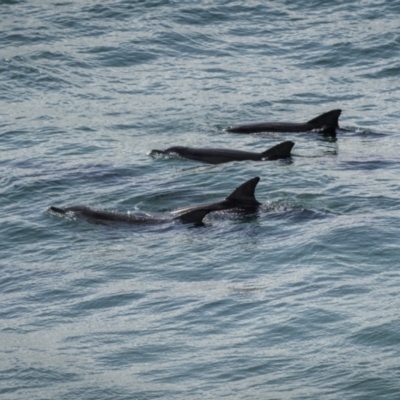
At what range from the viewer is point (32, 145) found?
25.4m

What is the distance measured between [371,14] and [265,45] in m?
3.57

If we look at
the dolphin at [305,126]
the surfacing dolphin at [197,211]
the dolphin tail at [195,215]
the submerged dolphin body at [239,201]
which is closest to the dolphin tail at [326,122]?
the dolphin at [305,126]

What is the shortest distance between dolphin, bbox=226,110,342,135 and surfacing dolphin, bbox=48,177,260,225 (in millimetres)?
5612

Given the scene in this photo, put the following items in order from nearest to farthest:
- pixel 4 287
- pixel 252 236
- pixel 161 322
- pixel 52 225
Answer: pixel 161 322, pixel 4 287, pixel 252 236, pixel 52 225

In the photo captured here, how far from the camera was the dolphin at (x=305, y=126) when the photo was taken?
24.9 meters

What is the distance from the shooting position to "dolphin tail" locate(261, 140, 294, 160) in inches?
906

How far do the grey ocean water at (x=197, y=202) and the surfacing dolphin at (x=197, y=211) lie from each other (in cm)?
20

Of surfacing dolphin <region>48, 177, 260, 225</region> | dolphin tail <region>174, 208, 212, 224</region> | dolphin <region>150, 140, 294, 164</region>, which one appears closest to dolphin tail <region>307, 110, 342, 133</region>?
dolphin <region>150, 140, 294, 164</region>

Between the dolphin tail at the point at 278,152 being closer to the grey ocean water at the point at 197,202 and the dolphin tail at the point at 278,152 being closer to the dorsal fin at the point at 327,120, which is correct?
the grey ocean water at the point at 197,202

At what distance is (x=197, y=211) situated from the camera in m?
19.2

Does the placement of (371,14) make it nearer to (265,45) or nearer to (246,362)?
(265,45)

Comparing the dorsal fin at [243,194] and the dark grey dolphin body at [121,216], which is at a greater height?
the dorsal fin at [243,194]

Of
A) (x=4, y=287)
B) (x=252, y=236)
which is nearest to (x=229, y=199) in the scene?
(x=252, y=236)

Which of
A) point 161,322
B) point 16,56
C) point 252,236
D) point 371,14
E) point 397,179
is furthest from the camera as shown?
point 371,14
